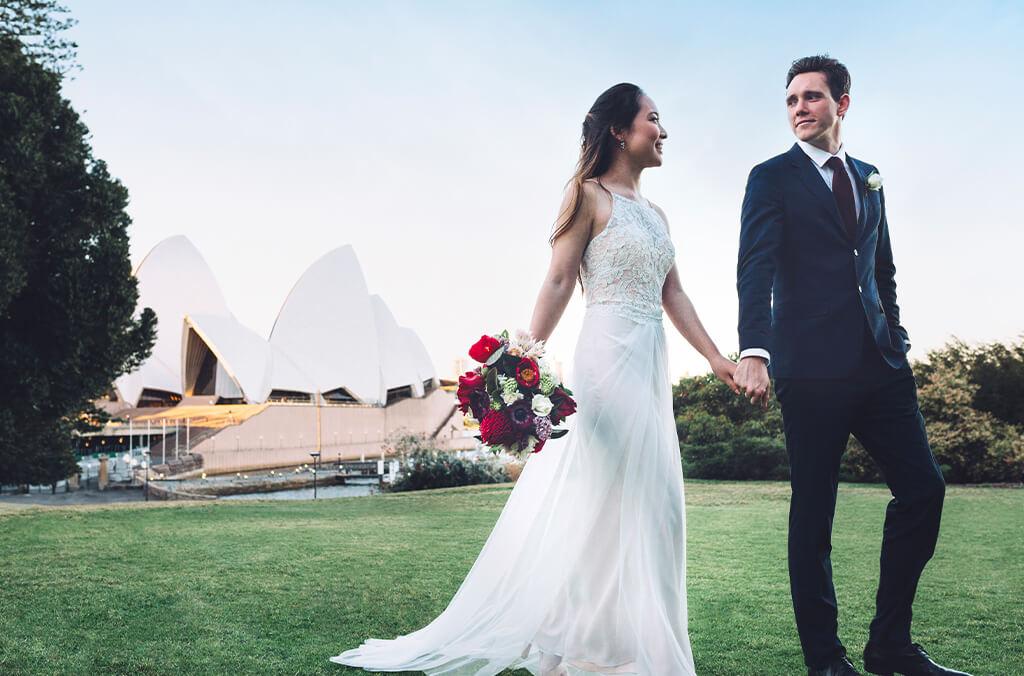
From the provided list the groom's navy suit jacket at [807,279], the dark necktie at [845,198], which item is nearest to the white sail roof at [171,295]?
the groom's navy suit jacket at [807,279]

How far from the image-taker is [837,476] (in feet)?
7.96

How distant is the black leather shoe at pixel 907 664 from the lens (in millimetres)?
2422

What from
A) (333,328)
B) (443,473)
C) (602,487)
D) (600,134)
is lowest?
(443,473)

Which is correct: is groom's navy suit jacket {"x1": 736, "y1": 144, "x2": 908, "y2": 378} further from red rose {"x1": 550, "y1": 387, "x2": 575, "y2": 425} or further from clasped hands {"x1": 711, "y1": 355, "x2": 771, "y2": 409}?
red rose {"x1": 550, "y1": 387, "x2": 575, "y2": 425}

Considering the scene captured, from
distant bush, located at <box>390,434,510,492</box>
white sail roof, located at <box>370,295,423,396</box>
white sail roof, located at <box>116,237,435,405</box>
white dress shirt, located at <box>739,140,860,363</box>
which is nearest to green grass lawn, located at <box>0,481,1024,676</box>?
white dress shirt, located at <box>739,140,860,363</box>

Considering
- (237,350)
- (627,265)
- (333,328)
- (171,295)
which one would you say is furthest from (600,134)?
(171,295)

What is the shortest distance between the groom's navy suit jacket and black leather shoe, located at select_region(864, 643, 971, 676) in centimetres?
91

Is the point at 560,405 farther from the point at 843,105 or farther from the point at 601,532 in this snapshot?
the point at 843,105

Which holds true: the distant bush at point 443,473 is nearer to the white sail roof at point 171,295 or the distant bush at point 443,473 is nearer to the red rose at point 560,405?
the red rose at point 560,405

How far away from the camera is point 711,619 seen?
343 centimetres

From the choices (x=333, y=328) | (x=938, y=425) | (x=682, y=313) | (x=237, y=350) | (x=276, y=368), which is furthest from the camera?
(x=333, y=328)

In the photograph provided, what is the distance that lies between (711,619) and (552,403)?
161cm

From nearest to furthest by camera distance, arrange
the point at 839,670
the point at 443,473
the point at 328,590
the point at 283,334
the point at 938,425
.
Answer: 1. the point at 839,670
2. the point at 328,590
3. the point at 938,425
4. the point at 443,473
5. the point at 283,334

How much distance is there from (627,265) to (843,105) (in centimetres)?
94
